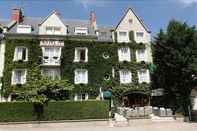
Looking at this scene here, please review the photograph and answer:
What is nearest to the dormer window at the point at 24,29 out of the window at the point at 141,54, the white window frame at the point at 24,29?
the white window frame at the point at 24,29

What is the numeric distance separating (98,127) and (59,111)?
191 inches

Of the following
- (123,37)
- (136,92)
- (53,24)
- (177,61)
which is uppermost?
(53,24)

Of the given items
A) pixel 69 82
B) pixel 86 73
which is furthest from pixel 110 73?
pixel 69 82

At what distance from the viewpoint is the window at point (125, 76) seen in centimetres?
4000

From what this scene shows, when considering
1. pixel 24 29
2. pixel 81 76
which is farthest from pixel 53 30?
pixel 81 76

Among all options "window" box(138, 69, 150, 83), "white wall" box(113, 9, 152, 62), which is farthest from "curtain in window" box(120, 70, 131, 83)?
"white wall" box(113, 9, 152, 62)

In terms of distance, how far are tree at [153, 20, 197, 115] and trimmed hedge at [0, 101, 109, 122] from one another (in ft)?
26.9

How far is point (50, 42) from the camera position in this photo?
39.0 m

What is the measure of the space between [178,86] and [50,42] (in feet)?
58.3

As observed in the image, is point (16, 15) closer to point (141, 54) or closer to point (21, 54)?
point (21, 54)

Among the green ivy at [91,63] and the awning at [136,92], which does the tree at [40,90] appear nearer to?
the green ivy at [91,63]

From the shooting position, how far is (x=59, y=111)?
96.7 ft

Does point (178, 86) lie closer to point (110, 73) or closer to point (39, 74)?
point (110, 73)

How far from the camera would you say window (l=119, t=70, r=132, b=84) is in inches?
1575
